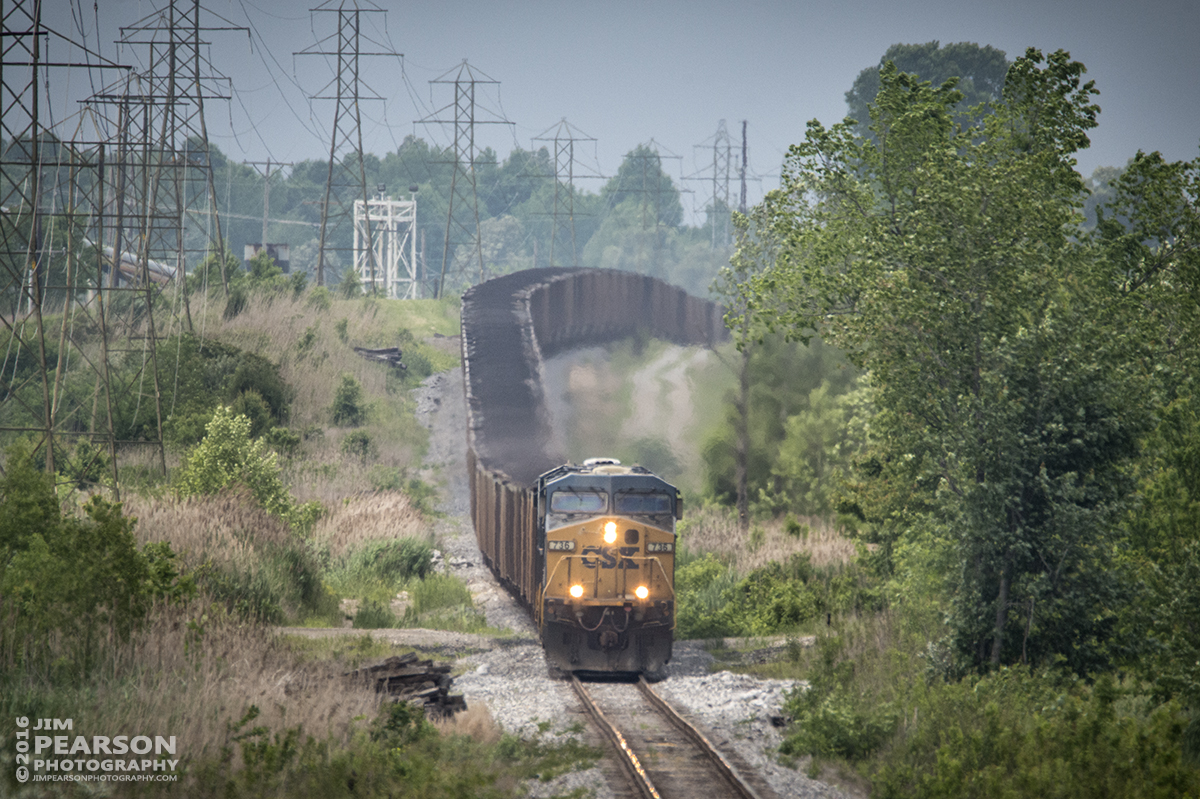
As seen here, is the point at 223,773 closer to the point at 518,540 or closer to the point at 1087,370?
the point at 1087,370

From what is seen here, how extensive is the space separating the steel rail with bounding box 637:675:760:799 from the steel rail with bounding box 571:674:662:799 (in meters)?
1.00

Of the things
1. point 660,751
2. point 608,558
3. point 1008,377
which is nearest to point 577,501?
point 608,558

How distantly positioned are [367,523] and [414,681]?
17.6 m

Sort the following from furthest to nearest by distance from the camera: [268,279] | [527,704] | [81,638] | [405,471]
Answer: [268,279] < [405,471] < [527,704] < [81,638]

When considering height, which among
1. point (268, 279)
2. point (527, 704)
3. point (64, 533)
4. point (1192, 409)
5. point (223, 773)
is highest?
point (268, 279)

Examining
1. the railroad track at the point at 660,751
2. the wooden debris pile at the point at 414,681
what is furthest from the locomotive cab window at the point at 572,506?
the wooden debris pile at the point at 414,681

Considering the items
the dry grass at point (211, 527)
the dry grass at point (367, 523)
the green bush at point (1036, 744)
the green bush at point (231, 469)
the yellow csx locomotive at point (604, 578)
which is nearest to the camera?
the green bush at point (1036, 744)

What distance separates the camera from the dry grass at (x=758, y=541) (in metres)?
29.2

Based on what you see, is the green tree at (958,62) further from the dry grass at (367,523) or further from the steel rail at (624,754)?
the steel rail at (624,754)

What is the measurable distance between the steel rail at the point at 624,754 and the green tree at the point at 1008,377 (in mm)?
5628

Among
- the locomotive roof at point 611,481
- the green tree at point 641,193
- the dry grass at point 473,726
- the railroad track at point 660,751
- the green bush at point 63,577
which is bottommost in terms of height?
the railroad track at point 660,751

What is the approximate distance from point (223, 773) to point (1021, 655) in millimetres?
11567

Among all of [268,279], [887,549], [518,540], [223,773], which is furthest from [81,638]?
[268,279]

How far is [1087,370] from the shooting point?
47.5 ft
